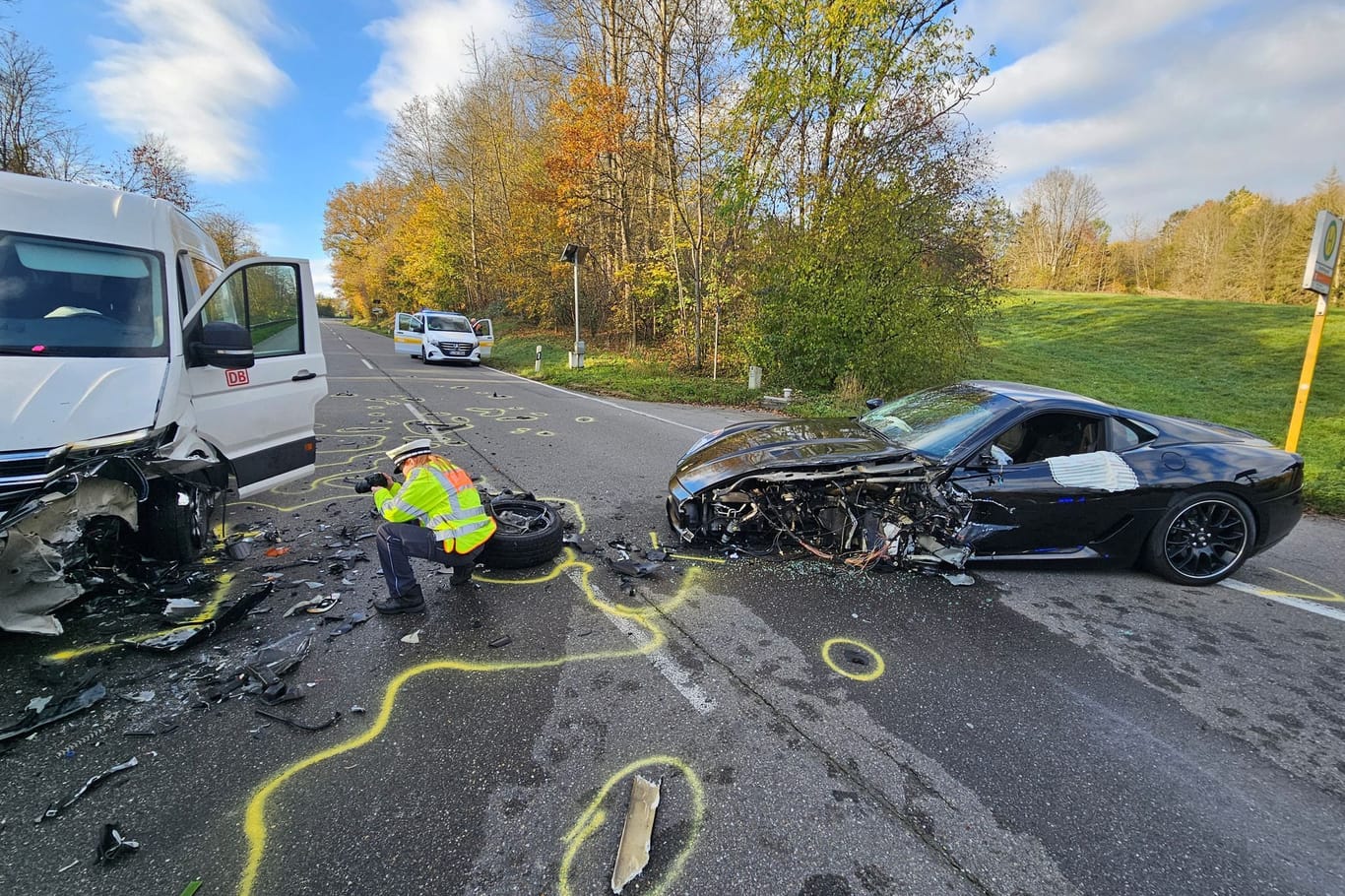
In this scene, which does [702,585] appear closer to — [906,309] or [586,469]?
[586,469]

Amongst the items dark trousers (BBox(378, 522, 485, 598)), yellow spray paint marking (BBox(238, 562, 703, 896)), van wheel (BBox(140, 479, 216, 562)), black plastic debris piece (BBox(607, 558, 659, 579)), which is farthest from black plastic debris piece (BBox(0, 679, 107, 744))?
black plastic debris piece (BBox(607, 558, 659, 579))

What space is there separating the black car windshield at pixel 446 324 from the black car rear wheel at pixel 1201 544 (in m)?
20.1

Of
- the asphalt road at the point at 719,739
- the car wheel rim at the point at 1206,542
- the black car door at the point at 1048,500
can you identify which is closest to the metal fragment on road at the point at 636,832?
the asphalt road at the point at 719,739

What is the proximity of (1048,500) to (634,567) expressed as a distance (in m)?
2.96

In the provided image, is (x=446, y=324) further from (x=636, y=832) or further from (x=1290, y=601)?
(x=1290, y=601)

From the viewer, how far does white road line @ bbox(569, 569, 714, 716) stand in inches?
102

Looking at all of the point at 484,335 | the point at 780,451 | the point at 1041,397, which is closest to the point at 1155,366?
the point at 1041,397

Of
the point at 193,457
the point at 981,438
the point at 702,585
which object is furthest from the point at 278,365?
the point at 981,438

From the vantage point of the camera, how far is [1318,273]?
5953mm

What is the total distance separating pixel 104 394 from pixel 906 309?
12087 mm

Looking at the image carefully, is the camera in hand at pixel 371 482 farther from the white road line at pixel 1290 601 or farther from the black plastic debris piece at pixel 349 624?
the white road line at pixel 1290 601

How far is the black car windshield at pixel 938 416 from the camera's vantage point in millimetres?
4180

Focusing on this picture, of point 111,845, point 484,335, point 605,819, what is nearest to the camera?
point 111,845

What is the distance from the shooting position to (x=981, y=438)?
4.02 meters
